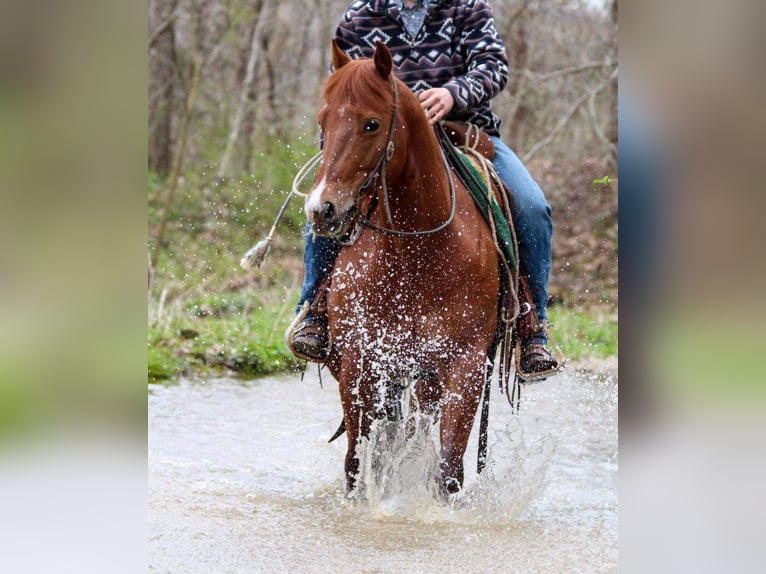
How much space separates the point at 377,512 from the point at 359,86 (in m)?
2.00

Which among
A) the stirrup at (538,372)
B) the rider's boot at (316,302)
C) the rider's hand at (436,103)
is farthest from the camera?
the stirrup at (538,372)

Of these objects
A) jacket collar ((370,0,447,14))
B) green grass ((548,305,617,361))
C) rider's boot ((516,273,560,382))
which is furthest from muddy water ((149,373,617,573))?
green grass ((548,305,617,361))

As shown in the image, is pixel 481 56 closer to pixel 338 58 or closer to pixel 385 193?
pixel 338 58

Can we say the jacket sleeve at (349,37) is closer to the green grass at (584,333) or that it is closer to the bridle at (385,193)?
the bridle at (385,193)

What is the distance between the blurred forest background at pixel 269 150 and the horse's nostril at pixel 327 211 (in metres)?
5.54

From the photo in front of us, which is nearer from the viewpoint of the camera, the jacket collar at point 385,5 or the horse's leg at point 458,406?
the horse's leg at point 458,406

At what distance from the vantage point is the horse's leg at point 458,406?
385cm

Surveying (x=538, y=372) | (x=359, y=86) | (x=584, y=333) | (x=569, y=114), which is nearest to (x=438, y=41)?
(x=359, y=86)

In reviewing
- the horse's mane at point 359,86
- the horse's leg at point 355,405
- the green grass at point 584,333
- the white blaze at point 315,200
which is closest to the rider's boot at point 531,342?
the horse's leg at point 355,405

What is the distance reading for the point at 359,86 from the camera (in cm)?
341

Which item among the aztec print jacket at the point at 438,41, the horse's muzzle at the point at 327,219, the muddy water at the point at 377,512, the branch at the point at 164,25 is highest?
the branch at the point at 164,25

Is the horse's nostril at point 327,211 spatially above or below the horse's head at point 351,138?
below
